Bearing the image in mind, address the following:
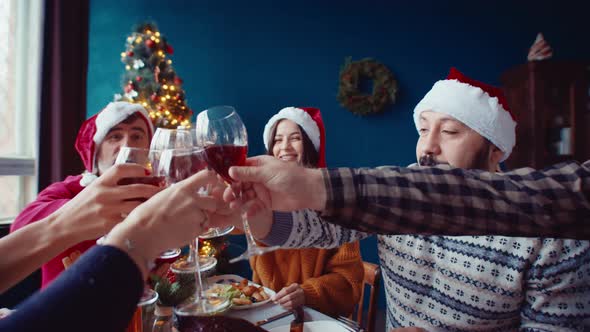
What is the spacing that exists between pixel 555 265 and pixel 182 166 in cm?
102

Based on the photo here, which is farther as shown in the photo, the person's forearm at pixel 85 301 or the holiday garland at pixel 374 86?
the holiday garland at pixel 374 86

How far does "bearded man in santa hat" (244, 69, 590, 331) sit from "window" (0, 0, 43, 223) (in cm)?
271

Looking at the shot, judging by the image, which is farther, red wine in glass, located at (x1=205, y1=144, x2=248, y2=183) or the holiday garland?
the holiday garland

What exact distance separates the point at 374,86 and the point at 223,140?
10.4 ft

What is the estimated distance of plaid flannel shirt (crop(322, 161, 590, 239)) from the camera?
651 millimetres

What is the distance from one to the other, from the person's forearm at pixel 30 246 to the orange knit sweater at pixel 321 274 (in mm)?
1115

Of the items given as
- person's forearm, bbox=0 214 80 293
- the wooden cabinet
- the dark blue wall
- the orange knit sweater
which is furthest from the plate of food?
the wooden cabinet

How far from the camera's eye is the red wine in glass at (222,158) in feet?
2.46

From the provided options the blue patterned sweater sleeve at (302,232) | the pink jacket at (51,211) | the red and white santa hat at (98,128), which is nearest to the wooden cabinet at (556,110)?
the blue patterned sweater sleeve at (302,232)

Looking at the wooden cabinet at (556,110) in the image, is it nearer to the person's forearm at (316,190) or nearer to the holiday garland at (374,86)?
the holiday garland at (374,86)

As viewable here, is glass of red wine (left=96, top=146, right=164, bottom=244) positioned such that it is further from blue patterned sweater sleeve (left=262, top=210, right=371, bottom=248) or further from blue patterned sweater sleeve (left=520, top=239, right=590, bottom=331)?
blue patterned sweater sleeve (left=520, top=239, right=590, bottom=331)

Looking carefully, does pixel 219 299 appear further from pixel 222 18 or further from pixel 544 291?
pixel 222 18

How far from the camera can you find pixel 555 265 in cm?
99

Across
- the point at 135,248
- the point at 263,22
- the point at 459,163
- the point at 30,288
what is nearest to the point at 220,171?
the point at 135,248
